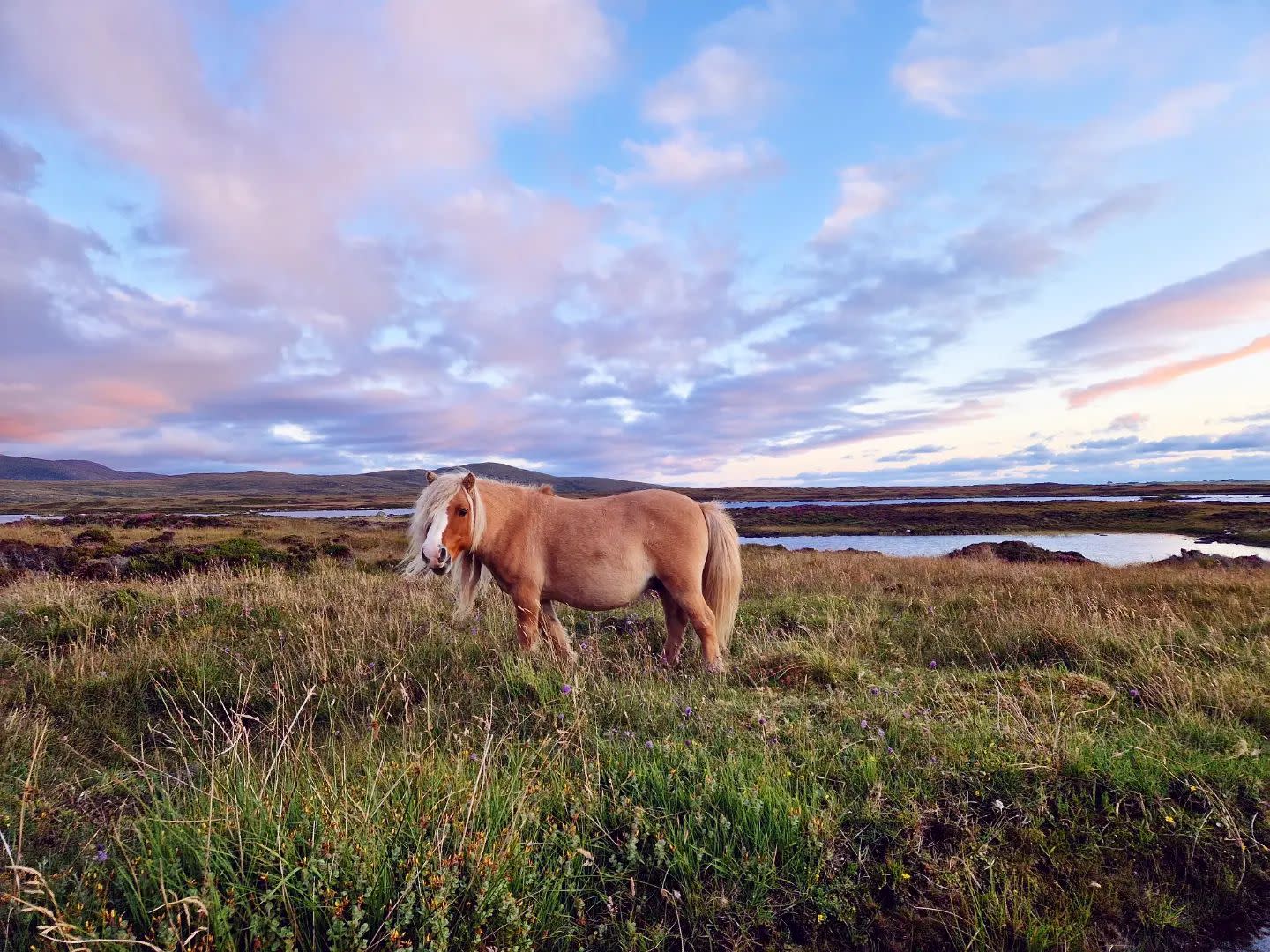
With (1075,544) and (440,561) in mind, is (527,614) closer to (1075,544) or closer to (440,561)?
(440,561)

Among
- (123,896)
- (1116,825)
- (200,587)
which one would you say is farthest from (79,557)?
(1116,825)

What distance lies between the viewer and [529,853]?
2.36 m

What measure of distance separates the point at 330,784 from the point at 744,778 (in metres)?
1.93

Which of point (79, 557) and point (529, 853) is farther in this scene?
point (79, 557)

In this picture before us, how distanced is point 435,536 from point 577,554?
1.36m

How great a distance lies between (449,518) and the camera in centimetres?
555

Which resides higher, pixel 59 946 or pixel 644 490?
pixel 644 490

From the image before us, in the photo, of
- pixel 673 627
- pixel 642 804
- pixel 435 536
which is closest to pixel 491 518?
pixel 435 536

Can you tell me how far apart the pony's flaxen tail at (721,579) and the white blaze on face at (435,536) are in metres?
2.76

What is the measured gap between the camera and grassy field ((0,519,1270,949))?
2146mm

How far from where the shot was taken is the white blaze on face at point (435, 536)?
17.3ft

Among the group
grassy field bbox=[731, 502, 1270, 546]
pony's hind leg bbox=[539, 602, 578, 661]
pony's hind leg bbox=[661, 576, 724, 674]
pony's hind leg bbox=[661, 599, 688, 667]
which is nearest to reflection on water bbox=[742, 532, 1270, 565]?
grassy field bbox=[731, 502, 1270, 546]

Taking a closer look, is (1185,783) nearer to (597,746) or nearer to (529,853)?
(597,746)

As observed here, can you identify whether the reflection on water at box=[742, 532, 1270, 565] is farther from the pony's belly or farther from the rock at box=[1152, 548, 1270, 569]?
the pony's belly
